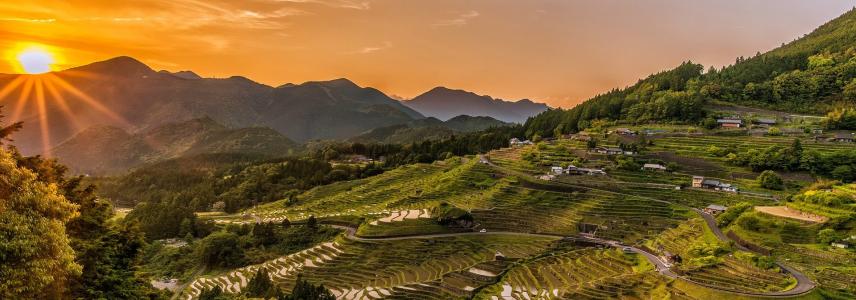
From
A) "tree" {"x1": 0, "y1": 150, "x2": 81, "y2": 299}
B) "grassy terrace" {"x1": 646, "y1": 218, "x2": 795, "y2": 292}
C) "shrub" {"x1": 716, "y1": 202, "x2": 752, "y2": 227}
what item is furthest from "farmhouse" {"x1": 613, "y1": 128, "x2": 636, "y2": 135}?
"tree" {"x1": 0, "y1": 150, "x2": 81, "y2": 299}

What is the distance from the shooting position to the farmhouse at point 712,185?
50.4 m

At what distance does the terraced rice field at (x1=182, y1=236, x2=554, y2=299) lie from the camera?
36.1 m

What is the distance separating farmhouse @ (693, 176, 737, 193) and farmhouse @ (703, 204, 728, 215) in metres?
6.33

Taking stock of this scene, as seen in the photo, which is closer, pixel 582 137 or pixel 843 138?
pixel 843 138

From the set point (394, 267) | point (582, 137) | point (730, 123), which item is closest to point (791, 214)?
point (394, 267)

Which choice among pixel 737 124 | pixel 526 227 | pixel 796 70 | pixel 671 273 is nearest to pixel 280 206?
pixel 526 227

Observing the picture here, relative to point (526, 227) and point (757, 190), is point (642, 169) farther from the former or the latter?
point (526, 227)

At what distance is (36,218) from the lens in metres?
11.1

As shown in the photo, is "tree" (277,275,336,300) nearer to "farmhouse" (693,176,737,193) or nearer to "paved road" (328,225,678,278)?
"paved road" (328,225,678,278)

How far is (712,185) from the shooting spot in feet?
169

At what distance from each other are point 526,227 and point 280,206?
138 feet

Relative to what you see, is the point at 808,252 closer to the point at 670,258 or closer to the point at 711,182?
the point at 670,258

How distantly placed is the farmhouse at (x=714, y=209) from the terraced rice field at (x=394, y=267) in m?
15.5

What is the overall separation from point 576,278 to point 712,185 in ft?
88.8
